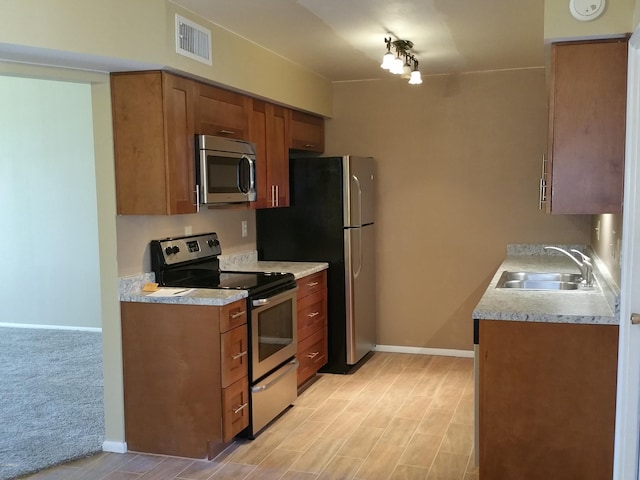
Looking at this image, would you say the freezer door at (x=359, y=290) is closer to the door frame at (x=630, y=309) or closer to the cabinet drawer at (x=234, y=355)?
the cabinet drawer at (x=234, y=355)

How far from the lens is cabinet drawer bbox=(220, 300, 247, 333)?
11.2ft

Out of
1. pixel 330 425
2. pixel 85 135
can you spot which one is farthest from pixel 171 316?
pixel 85 135

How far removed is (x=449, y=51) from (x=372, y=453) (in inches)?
109

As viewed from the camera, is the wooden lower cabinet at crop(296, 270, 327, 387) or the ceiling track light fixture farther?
the wooden lower cabinet at crop(296, 270, 327, 387)

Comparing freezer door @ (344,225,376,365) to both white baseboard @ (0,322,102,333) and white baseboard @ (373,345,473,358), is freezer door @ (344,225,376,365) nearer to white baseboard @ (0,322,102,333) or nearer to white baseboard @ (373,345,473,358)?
white baseboard @ (373,345,473,358)

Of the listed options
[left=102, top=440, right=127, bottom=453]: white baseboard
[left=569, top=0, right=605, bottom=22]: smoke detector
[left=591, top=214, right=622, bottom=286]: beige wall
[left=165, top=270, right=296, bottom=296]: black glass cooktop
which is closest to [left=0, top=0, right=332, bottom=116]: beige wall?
[left=165, top=270, right=296, bottom=296]: black glass cooktop

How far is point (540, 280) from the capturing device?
13.7 feet

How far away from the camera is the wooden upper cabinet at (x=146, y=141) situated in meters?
3.42

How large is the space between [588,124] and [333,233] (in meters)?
2.49

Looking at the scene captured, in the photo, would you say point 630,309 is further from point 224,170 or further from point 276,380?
point 224,170

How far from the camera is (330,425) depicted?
399 centimetres

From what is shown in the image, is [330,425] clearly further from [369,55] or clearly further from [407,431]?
[369,55]

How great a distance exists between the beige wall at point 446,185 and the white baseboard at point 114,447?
9.04 ft

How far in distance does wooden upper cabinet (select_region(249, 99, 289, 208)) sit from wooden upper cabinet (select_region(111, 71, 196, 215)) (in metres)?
0.99
